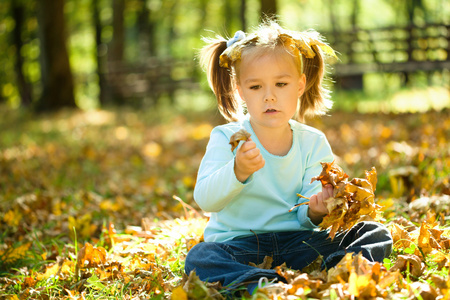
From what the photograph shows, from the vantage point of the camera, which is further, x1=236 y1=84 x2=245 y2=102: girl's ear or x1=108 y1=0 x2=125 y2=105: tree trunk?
x1=108 y1=0 x2=125 y2=105: tree trunk

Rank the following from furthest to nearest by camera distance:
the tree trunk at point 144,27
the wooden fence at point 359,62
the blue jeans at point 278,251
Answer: the tree trunk at point 144,27
the wooden fence at point 359,62
the blue jeans at point 278,251

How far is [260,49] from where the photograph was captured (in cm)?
247

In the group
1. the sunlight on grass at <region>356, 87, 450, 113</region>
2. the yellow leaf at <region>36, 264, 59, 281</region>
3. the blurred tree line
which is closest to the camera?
the yellow leaf at <region>36, 264, 59, 281</region>

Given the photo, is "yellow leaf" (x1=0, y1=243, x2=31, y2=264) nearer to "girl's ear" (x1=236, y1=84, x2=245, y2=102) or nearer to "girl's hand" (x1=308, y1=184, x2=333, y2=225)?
"girl's ear" (x1=236, y1=84, x2=245, y2=102)

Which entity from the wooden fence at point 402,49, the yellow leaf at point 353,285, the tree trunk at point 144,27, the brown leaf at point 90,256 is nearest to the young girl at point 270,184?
the yellow leaf at point 353,285

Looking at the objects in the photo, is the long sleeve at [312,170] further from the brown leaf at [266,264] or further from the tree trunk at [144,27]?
the tree trunk at [144,27]

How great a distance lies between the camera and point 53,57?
14.6m

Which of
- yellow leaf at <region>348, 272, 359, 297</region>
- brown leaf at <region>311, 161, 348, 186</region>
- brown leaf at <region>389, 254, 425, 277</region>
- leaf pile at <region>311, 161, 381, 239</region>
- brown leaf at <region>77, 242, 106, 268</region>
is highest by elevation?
brown leaf at <region>311, 161, 348, 186</region>

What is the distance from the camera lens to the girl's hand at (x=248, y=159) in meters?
2.14

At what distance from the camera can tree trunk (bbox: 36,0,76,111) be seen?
566 inches

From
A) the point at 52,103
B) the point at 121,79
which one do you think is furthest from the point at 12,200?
the point at 121,79

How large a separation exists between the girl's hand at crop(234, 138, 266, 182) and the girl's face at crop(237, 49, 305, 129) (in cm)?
34

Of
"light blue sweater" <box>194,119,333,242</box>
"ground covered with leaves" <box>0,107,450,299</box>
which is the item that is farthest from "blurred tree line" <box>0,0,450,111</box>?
"light blue sweater" <box>194,119,333,242</box>

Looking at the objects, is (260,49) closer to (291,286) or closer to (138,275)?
(291,286)
